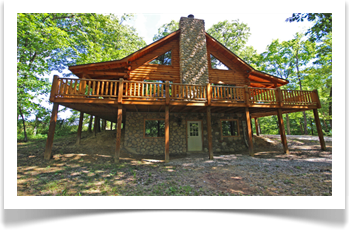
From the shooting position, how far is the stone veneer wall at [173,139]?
8.70 meters

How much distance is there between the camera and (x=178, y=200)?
9.96 feet

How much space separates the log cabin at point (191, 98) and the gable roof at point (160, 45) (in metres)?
0.05

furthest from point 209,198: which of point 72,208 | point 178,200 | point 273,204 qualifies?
point 72,208

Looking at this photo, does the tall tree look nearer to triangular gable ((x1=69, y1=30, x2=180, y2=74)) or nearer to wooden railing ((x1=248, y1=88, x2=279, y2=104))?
wooden railing ((x1=248, y1=88, x2=279, y2=104))

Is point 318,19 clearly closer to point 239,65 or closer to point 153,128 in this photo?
point 239,65

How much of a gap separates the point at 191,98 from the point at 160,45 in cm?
503

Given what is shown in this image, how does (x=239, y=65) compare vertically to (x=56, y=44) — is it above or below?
below

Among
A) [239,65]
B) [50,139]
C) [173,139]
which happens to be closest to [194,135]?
[173,139]

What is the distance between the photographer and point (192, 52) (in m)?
9.87

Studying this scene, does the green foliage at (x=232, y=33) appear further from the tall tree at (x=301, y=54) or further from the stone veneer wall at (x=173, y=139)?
the stone veneer wall at (x=173, y=139)

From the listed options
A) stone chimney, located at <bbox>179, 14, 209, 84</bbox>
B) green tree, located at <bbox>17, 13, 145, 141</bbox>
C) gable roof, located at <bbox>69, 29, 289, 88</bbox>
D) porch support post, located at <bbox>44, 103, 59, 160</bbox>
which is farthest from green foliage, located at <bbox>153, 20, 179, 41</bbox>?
porch support post, located at <bbox>44, 103, 59, 160</bbox>

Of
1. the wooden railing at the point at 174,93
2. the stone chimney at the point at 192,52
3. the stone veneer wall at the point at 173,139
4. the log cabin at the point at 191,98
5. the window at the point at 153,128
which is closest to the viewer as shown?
the wooden railing at the point at 174,93

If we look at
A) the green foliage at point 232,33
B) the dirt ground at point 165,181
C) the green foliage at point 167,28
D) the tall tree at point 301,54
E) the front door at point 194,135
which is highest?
the green foliage at point 167,28

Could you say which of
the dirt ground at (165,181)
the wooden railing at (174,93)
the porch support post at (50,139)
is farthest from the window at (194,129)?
the porch support post at (50,139)
